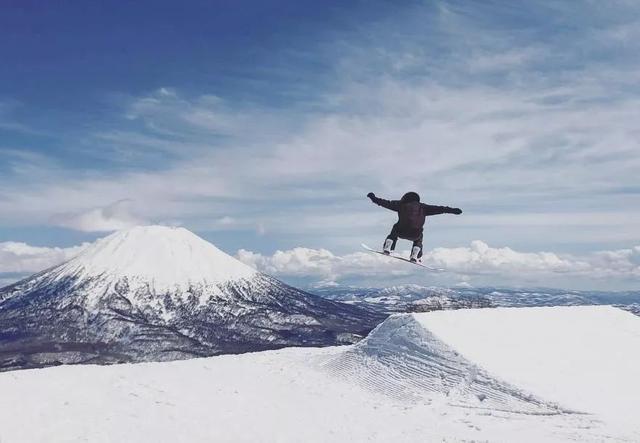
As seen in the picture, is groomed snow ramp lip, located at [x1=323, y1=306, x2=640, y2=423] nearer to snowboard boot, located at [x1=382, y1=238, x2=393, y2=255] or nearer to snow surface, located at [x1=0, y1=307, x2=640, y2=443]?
snow surface, located at [x1=0, y1=307, x2=640, y2=443]

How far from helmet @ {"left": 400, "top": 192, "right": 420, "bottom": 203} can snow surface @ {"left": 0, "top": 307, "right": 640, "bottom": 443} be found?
1423 cm

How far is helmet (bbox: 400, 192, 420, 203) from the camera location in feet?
98.2

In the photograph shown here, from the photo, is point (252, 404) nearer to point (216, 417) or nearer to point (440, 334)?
point (216, 417)

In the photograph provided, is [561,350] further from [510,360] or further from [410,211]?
[410,211]

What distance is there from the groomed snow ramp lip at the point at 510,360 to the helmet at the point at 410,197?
18.0 metres

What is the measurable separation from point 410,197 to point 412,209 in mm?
679

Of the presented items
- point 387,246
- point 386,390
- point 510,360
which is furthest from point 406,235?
point 510,360

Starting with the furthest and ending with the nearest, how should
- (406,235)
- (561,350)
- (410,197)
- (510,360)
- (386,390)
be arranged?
(561,350) → (510,360) → (386,390) → (406,235) → (410,197)

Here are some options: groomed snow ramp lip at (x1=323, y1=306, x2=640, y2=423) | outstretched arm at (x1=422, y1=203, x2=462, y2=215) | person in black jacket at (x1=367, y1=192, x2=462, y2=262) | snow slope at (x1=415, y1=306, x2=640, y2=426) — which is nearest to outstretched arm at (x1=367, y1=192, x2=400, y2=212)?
person in black jacket at (x1=367, y1=192, x2=462, y2=262)

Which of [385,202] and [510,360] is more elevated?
[385,202]

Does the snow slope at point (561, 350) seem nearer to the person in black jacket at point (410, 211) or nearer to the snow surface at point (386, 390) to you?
the snow surface at point (386, 390)

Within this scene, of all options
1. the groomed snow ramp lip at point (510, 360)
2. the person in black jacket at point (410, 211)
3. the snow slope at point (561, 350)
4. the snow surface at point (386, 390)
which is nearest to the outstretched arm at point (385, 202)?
the person in black jacket at point (410, 211)

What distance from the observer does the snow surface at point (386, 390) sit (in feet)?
112

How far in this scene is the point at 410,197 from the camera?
30031 mm
